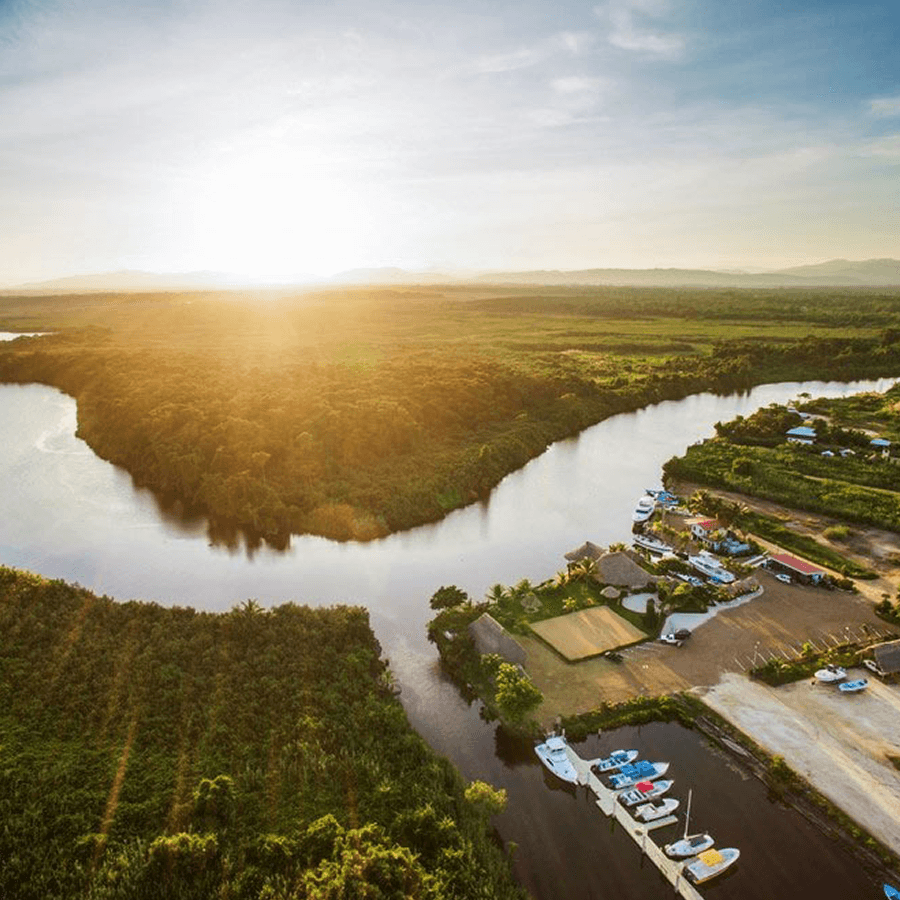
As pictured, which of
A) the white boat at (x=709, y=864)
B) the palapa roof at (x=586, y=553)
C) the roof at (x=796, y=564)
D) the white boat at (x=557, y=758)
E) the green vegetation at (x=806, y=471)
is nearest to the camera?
the white boat at (x=709, y=864)

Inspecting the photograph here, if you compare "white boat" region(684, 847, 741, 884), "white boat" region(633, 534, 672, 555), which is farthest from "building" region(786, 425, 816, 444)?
"white boat" region(684, 847, 741, 884)

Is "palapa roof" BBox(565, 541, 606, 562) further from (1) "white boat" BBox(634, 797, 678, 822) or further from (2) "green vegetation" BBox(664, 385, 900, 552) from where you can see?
(1) "white boat" BBox(634, 797, 678, 822)

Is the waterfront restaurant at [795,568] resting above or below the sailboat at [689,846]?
above

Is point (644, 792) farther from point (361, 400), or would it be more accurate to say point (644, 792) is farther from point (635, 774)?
point (361, 400)

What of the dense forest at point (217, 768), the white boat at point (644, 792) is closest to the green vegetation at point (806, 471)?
the white boat at point (644, 792)

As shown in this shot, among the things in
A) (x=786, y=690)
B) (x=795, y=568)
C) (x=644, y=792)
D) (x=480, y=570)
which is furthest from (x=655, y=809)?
(x=795, y=568)

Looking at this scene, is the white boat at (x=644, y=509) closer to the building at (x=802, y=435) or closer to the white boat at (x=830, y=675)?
the white boat at (x=830, y=675)

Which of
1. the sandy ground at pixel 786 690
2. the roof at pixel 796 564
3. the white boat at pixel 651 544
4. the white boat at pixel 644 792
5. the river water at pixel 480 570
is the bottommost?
the river water at pixel 480 570
